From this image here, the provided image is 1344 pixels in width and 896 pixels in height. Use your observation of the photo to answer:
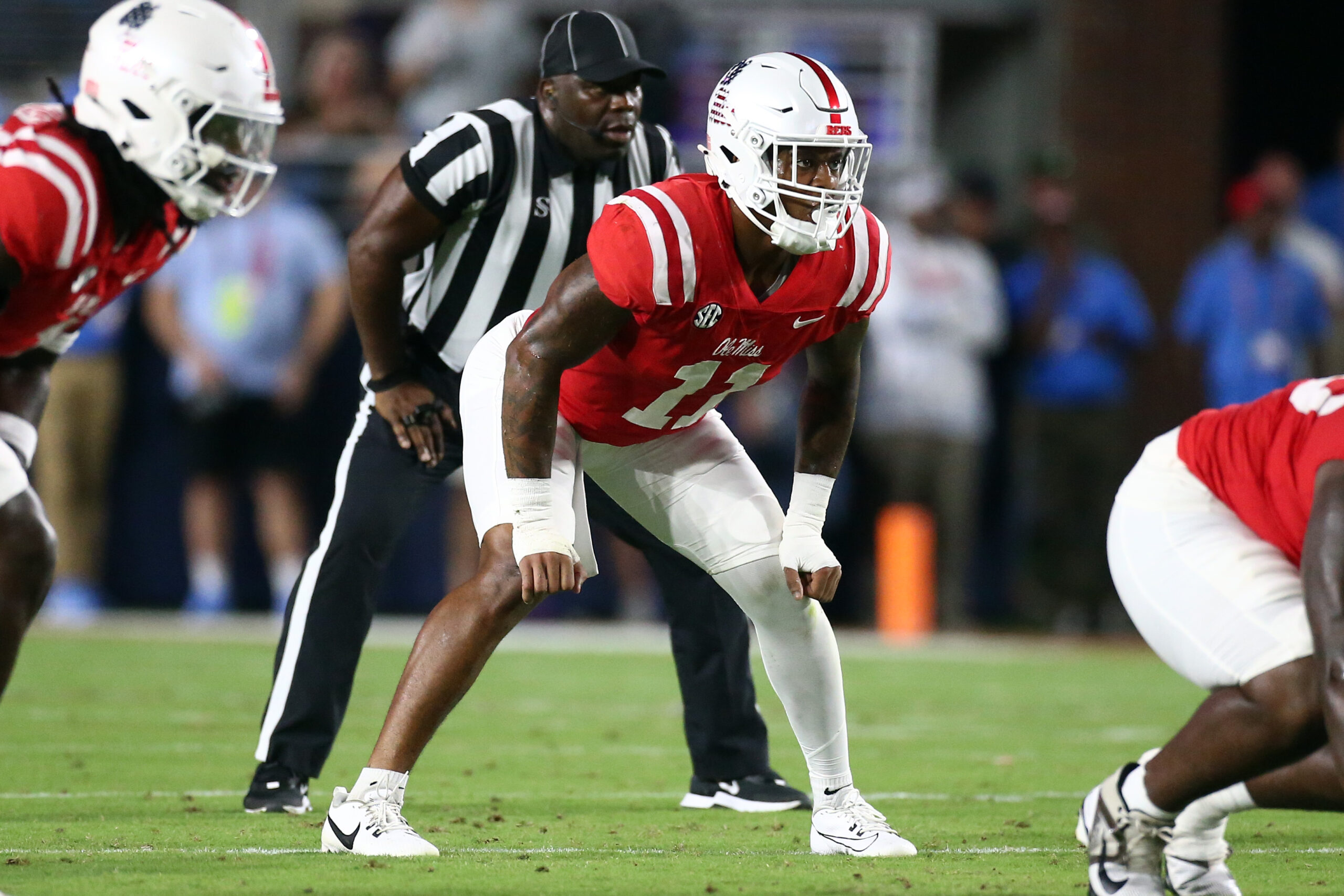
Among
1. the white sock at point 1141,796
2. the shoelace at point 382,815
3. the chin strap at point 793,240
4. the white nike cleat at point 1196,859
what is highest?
the chin strap at point 793,240

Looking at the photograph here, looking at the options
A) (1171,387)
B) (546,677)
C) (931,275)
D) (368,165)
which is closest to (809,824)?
(546,677)

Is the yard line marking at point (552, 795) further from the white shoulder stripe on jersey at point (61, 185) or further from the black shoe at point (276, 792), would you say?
the white shoulder stripe on jersey at point (61, 185)

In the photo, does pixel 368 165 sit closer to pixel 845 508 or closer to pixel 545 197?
pixel 845 508

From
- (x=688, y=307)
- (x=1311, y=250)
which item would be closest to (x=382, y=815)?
(x=688, y=307)

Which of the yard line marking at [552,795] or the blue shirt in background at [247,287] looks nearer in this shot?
the yard line marking at [552,795]

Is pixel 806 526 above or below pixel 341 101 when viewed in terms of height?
below

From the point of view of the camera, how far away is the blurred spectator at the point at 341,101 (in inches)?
376

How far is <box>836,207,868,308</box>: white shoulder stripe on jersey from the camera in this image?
3537 mm

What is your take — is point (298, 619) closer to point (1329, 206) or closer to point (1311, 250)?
point (1311, 250)

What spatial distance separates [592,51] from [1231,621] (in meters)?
2.05

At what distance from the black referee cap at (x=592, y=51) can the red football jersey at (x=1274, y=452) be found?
5.34 ft

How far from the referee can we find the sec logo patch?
3.02 ft

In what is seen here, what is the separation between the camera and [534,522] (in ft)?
11.3

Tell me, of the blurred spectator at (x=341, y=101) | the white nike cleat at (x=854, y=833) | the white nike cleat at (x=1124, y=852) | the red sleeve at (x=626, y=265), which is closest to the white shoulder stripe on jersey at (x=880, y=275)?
the red sleeve at (x=626, y=265)
